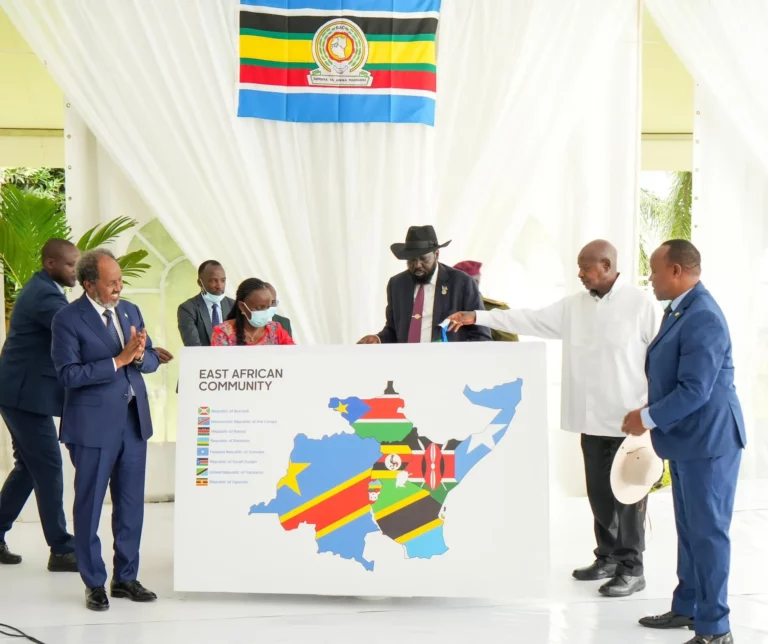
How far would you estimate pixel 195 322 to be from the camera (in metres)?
4.66

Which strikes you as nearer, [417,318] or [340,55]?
[417,318]

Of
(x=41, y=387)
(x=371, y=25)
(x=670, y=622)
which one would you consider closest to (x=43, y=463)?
(x=41, y=387)

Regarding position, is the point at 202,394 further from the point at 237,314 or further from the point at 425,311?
the point at 425,311

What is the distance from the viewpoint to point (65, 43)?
5141 millimetres

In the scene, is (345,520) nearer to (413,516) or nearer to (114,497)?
(413,516)

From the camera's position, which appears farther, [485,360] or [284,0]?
[284,0]

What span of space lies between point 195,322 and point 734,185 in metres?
3.63

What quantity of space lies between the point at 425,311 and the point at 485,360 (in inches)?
27.9

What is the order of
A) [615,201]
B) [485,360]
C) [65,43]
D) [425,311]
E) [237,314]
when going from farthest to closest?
[615,201] → [65,43] → [425,311] → [237,314] → [485,360]

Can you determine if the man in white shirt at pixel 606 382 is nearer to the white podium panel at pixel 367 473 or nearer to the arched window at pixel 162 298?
the white podium panel at pixel 367 473

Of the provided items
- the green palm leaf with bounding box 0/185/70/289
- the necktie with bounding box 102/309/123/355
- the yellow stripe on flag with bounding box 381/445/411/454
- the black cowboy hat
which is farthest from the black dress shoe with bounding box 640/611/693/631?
the green palm leaf with bounding box 0/185/70/289

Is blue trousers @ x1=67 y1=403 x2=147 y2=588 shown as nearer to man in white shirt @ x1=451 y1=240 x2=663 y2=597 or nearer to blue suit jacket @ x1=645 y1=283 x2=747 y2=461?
man in white shirt @ x1=451 y1=240 x2=663 y2=597

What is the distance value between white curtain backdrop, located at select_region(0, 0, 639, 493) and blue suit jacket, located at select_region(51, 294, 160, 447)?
6.06ft

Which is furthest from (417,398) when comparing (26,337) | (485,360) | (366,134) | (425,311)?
(366,134)
